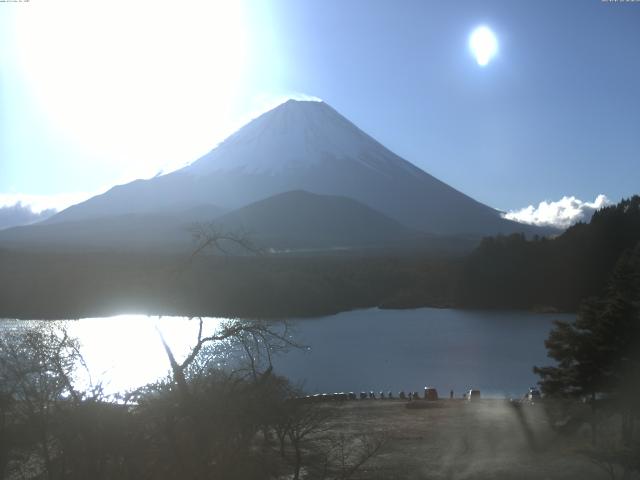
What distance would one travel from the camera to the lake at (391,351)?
13125 millimetres

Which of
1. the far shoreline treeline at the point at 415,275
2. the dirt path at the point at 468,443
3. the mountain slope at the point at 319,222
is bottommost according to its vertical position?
the dirt path at the point at 468,443

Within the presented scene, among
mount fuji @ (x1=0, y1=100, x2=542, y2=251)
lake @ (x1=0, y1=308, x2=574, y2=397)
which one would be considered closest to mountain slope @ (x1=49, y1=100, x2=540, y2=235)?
mount fuji @ (x1=0, y1=100, x2=542, y2=251)

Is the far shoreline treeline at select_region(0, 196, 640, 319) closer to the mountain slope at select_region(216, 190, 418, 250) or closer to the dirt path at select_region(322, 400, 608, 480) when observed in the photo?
the dirt path at select_region(322, 400, 608, 480)

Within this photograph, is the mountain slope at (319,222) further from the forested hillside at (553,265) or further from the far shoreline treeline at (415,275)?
the forested hillside at (553,265)

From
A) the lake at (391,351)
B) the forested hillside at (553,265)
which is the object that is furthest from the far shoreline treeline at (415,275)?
the lake at (391,351)

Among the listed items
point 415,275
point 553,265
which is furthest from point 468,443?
point 415,275

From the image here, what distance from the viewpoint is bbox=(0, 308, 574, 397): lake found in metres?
13.1

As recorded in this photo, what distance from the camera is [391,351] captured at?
20.7 metres

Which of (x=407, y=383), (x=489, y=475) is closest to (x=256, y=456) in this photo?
(x=489, y=475)

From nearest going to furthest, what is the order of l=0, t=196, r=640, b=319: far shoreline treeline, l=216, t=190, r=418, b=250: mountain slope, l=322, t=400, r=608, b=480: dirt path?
l=322, t=400, r=608, b=480: dirt path, l=0, t=196, r=640, b=319: far shoreline treeline, l=216, t=190, r=418, b=250: mountain slope

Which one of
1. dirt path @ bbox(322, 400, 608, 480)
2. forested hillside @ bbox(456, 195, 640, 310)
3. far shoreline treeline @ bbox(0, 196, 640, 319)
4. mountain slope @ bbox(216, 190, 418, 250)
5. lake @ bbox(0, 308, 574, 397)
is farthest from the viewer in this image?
mountain slope @ bbox(216, 190, 418, 250)

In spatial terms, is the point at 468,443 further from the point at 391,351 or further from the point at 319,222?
the point at 319,222

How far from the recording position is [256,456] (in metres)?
3.79

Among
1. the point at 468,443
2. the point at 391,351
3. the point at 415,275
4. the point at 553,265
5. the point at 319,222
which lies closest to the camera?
the point at 468,443
